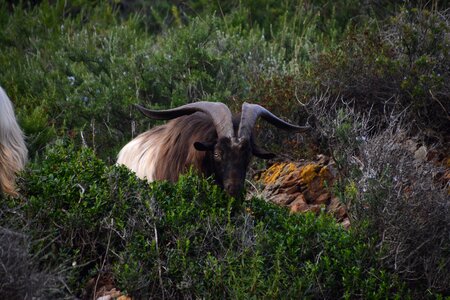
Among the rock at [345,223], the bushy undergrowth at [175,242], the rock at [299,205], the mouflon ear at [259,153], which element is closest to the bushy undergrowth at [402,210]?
the bushy undergrowth at [175,242]

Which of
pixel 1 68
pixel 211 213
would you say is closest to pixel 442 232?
Answer: pixel 211 213

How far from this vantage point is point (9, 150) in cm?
907

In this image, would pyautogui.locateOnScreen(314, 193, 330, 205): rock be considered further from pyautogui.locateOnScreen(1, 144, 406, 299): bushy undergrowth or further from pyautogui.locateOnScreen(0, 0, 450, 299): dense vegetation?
pyautogui.locateOnScreen(1, 144, 406, 299): bushy undergrowth

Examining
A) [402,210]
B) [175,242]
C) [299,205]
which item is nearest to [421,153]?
[299,205]

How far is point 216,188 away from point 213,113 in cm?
118

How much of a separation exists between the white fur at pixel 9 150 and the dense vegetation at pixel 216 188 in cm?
20

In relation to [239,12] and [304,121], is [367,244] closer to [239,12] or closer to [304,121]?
[304,121]

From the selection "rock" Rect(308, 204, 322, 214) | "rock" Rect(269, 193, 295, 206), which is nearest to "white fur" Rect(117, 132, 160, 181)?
"rock" Rect(269, 193, 295, 206)

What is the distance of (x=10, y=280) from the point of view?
7.07 meters

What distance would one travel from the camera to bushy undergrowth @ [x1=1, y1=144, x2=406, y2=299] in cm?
808

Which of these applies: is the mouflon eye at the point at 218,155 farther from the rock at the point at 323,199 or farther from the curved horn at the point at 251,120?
the rock at the point at 323,199

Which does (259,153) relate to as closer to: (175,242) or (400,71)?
(175,242)

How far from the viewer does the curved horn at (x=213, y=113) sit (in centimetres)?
962

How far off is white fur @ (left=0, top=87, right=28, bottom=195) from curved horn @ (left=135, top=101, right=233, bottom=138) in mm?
1436
